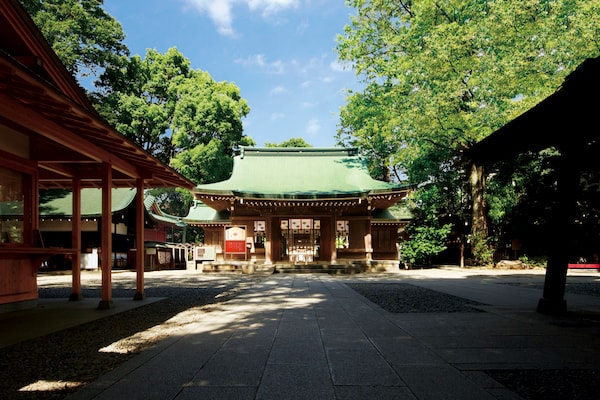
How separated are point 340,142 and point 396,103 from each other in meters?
10.9

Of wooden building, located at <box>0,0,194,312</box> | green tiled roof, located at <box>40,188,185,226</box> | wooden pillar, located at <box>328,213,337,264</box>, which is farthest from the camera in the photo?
green tiled roof, located at <box>40,188,185,226</box>

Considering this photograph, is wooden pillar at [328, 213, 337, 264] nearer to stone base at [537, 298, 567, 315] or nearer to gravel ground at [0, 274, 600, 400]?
gravel ground at [0, 274, 600, 400]

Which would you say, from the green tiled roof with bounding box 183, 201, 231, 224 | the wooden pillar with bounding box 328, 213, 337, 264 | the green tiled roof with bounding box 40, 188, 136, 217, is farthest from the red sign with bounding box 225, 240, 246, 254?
the green tiled roof with bounding box 40, 188, 136, 217

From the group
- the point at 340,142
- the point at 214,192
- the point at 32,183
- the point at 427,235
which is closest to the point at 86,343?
the point at 32,183

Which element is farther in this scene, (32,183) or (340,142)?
(340,142)

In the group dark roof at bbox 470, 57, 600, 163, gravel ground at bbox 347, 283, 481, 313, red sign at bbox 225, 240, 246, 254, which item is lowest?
gravel ground at bbox 347, 283, 481, 313

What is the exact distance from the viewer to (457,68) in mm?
17578

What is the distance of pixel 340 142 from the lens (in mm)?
30016

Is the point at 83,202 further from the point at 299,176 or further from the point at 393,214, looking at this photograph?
the point at 393,214

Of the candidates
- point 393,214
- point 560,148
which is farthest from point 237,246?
point 560,148

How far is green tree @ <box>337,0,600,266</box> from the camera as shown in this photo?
15.3 m

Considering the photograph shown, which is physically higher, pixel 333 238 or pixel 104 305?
pixel 333 238

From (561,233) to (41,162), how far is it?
981 centimetres

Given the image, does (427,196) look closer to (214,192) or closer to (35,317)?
(214,192)
